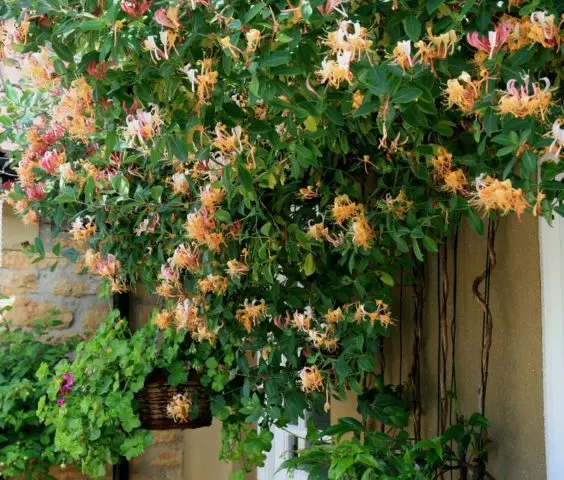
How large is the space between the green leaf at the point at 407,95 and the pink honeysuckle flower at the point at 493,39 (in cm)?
15

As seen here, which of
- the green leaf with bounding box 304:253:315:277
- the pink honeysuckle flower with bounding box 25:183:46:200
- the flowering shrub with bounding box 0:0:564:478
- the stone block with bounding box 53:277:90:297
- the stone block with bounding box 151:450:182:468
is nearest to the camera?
the flowering shrub with bounding box 0:0:564:478

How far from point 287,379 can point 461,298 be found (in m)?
0.64

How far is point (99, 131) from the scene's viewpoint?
2582mm

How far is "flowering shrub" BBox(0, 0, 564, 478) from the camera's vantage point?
1.64 m

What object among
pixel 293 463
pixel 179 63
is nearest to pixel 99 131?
pixel 179 63

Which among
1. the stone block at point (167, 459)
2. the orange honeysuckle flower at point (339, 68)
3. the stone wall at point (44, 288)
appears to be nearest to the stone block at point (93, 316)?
the stone wall at point (44, 288)

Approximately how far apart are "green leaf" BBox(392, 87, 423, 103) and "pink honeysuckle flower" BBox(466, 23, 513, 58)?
0.51ft

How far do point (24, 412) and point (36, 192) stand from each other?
4.25 ft

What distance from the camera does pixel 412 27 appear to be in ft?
5.41

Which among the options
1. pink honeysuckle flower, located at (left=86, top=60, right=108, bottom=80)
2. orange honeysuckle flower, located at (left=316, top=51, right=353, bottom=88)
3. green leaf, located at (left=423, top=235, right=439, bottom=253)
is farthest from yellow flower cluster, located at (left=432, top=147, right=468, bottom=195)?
pink honeysuckle flower, located at (left=86, top=60, right=108, bottom=80)

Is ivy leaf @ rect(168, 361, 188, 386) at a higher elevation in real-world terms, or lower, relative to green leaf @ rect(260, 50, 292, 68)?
lower

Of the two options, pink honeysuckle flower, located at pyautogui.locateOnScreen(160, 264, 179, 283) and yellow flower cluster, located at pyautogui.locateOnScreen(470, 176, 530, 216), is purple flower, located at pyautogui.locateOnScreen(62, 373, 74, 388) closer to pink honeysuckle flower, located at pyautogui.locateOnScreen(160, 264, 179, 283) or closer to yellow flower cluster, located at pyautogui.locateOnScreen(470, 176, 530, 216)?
pink honeysuckle flower, located at pyautogui.locateOnScreen(160, 264, 179, 283)

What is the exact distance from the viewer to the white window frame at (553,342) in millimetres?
2326

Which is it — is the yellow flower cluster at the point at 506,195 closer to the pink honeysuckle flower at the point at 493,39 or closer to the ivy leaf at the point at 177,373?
the pink honeysuckle flower at the point at 493,39
